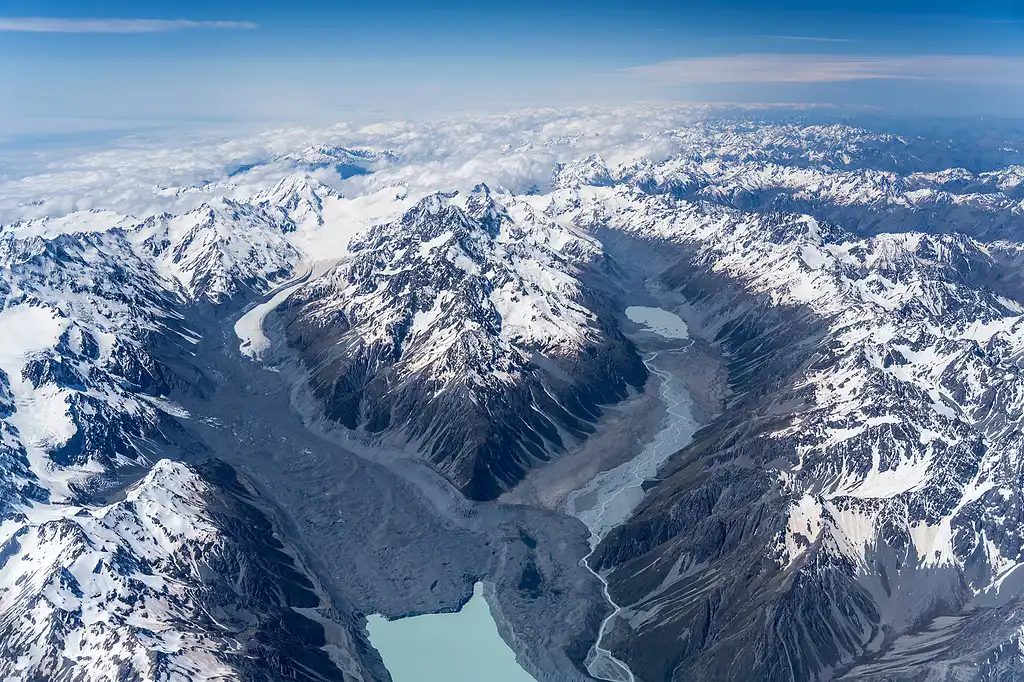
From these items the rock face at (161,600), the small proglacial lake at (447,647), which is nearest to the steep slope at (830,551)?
the small proglacial lake at (447,647)

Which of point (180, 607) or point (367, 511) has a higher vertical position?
point (180, 607)

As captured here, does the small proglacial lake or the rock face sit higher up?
the rock face

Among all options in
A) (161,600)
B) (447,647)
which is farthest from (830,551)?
(161,600)

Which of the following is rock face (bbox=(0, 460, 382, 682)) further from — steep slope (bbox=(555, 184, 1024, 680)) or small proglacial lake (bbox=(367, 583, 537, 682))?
steep slope (bbox=(555, 184, 1024, 680))

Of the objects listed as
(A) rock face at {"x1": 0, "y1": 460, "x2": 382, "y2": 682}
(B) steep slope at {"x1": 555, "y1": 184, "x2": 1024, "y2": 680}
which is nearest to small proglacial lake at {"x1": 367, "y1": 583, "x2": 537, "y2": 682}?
(A) rock face at {"x1": 0, "y1": 460, "x2": 382, "y2": 682}

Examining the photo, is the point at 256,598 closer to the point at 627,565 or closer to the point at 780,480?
the point at 627,565

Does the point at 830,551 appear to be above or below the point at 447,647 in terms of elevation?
above

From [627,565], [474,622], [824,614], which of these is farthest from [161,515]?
[824,614]

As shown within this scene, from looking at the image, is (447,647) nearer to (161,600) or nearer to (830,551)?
(161,600)

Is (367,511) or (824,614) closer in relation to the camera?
(824,614)
